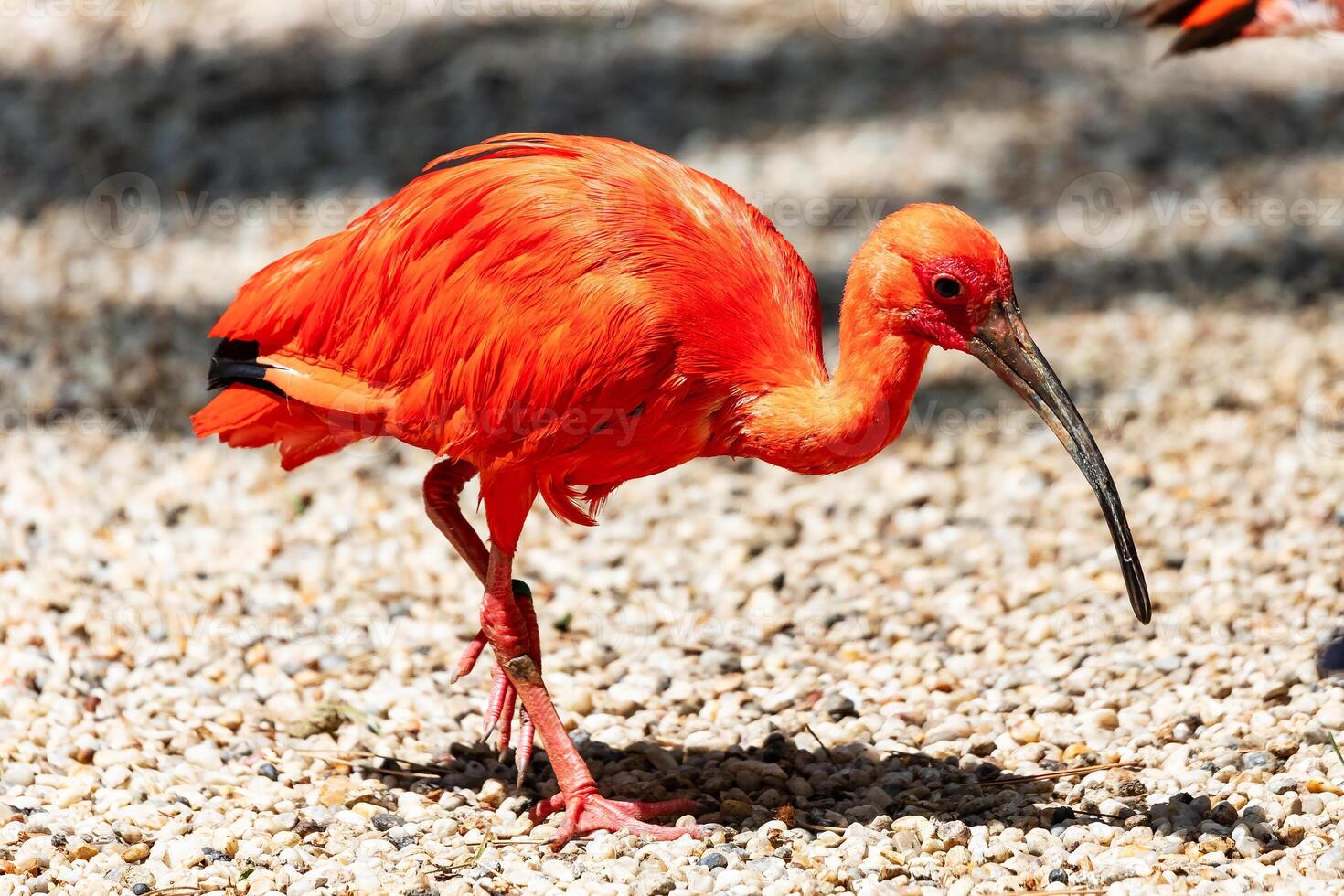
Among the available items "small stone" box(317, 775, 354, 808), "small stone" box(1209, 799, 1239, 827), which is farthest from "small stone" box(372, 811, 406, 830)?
"small stone" box(1209, 799, 1239, 827)

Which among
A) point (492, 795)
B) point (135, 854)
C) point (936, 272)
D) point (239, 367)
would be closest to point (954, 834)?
point (492, 795)

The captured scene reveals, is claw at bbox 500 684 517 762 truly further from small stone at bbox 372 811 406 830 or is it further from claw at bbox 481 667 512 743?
small stone at bbox 372 811 406 830

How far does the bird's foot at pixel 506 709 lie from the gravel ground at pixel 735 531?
141 millimetres

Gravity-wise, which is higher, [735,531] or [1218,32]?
[1218,32]

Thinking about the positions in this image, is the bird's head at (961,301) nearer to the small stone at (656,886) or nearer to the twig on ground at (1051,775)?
the twig on ground at (1051,775)

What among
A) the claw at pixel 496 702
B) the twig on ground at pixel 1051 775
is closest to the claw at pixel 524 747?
the claw at pixel 496 702

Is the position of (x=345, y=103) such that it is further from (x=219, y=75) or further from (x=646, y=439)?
(x=646, y=439)

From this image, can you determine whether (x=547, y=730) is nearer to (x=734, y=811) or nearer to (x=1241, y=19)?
(x=734, y=811)

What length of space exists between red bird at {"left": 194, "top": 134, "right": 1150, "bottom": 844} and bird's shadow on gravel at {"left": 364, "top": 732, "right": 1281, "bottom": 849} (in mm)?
283

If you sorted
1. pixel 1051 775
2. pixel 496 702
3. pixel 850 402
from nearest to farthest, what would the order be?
pixel 850 402 < pixel 1051 775 < pixel 496 702

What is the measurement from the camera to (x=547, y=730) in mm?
4426

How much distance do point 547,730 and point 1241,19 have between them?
4.27 m

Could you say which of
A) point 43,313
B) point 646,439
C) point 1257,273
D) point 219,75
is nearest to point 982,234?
point 646,439

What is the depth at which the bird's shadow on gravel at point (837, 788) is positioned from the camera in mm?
4258
